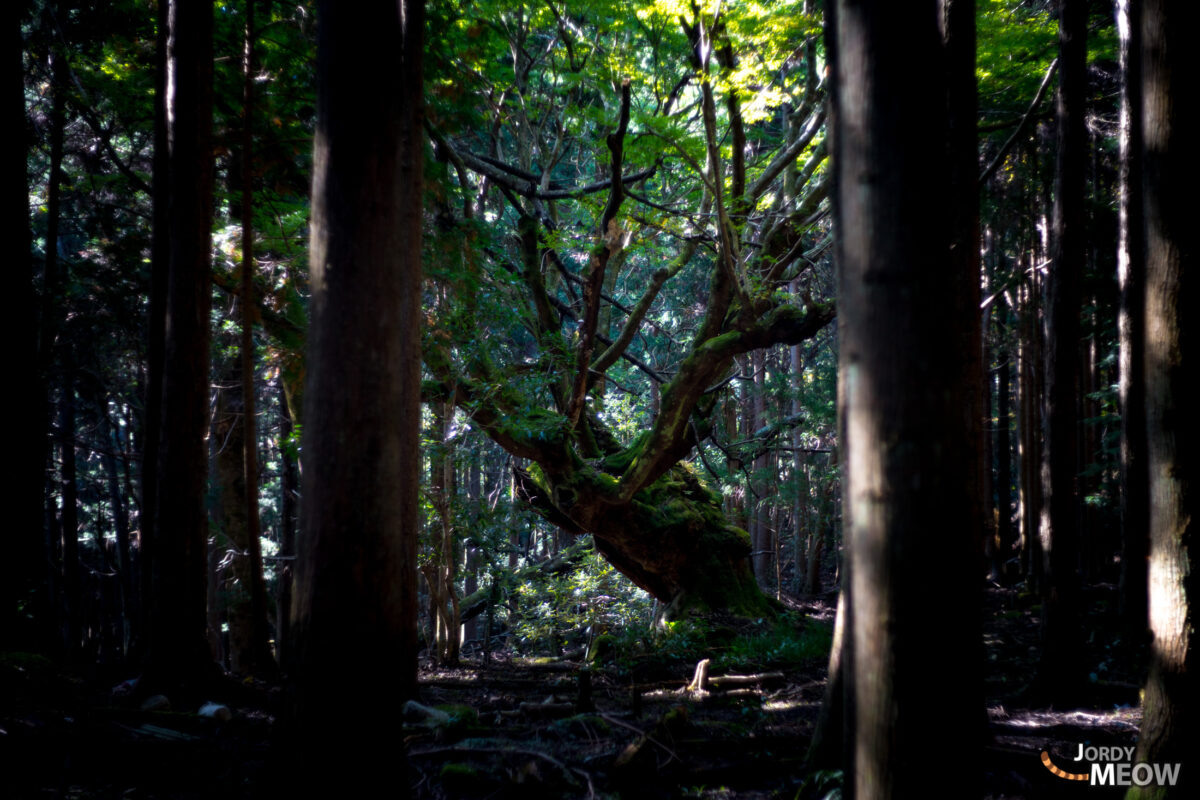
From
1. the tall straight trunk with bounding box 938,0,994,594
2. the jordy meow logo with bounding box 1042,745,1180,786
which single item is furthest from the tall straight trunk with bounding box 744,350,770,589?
the jordy meow logo with bounding box 1042,745,1180,786

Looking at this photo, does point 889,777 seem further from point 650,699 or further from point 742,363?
point 742,363

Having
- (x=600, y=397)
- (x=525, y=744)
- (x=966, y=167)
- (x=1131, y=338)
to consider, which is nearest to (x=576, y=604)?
(x=600, y=397)

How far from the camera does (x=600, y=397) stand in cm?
1327

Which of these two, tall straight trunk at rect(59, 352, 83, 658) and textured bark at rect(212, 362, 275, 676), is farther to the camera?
tall straight trunk at rect(59, 352, 83, 658)

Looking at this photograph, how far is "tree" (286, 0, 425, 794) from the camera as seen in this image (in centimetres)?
Result: 330

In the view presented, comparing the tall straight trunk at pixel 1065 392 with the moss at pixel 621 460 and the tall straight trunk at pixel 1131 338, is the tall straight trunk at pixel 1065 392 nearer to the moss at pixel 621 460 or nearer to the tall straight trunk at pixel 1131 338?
the tall straight trunk at pixel 1131 338

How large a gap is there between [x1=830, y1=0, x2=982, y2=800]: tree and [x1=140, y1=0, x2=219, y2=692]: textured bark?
515cm

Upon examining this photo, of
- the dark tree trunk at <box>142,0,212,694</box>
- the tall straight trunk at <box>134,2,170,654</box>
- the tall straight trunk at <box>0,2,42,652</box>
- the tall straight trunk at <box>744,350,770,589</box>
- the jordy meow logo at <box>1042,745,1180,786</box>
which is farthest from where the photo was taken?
the tall straight trunk at <box>744,350,770,589</box>

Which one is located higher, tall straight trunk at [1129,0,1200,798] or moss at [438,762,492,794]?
tall straight trunk at [1129,0,1200,798]

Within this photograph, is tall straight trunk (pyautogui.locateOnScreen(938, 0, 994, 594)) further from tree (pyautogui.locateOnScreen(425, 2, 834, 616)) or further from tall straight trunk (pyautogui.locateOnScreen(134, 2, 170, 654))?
tall straight trunk (pyautogui.locateOnScreen(134, 2, 170, 654))

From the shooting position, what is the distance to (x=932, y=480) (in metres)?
2.30

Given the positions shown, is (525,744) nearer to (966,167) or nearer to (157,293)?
(157,293)

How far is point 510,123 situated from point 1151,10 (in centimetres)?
1013

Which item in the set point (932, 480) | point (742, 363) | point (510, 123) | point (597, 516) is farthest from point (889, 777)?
point (742, 363)
